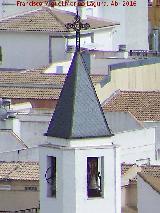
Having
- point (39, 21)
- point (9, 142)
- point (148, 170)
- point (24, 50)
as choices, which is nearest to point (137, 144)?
point (9, 142)

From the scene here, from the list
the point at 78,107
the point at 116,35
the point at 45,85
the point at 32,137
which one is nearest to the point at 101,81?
the point at 45,85

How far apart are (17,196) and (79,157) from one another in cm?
1054

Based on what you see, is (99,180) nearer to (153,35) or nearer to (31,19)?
(31,19)

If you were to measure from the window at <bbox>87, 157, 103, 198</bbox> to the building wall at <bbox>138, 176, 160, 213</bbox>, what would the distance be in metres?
5.04

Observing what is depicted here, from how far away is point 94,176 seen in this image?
1081 inches

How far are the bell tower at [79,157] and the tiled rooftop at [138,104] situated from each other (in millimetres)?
21351

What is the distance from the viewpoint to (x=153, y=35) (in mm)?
82500

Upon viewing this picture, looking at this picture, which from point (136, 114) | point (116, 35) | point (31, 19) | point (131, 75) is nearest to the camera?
point (136, 114)

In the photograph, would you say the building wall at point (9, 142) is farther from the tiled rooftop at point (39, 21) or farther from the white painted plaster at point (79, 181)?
the tiled rooftop at point (39, 21)

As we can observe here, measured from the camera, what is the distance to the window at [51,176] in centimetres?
2758

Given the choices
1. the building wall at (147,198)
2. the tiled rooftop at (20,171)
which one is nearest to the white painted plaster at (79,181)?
the building wall at (147,198)

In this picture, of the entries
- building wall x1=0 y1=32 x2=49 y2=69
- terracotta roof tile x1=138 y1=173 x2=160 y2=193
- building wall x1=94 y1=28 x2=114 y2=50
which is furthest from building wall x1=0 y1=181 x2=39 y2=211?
building wall x1=94 y1=28 x2=114 y2=50

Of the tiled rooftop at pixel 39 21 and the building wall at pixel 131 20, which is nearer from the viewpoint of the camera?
the tiled rooftop at pixel 39 21

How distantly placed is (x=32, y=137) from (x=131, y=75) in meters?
12.3
